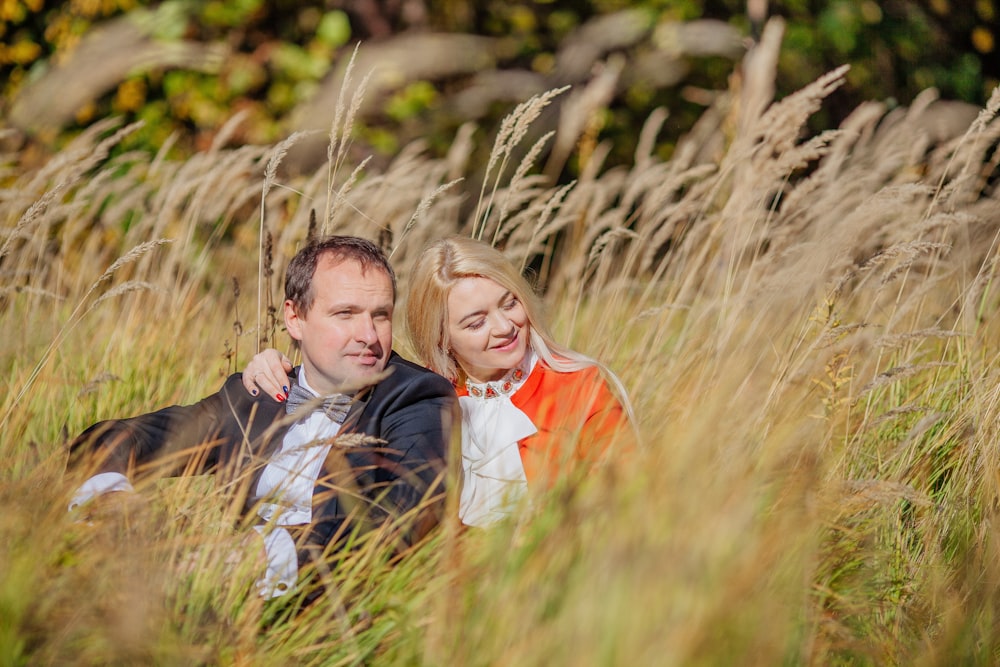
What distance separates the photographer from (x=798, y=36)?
6000 millimetres

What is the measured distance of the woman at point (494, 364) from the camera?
7.58 ft

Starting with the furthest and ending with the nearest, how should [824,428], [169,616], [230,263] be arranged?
[230,263] → [824,428] → [169,616]

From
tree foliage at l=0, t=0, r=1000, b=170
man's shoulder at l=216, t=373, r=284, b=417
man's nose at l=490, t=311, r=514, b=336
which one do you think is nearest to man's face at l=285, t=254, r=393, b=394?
man's shoulder at l=216, t=373, r=284, b=417

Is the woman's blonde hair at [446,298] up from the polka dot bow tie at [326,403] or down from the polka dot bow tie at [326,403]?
up

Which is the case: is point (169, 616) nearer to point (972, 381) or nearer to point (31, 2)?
point (972, 381)

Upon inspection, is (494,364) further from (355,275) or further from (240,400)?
(240,400)

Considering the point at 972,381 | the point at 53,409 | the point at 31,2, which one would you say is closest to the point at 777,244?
the point at 972,381

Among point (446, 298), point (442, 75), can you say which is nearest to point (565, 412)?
point (446, 298)

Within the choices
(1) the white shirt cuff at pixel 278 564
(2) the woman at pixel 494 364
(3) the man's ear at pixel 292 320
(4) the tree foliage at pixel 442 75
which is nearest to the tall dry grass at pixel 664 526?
(1) the white shirt cuff at pixel 278 564

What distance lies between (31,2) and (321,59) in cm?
170

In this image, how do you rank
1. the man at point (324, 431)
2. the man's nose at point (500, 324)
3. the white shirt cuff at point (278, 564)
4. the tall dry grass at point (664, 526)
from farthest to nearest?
the man's nose at point (500, 324), the man at point (324, 431), the white shirt cuff at point (278, 564), the tall dry grass at point (664, 526)

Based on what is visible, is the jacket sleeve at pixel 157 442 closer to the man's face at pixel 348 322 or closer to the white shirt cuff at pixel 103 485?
the white shirt cuff at pixel 103 485

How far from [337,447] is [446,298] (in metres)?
0.58

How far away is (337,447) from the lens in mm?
2059
